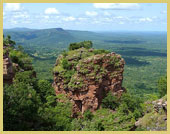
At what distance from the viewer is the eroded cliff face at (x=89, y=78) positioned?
30500 millimetres

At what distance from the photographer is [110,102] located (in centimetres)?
3077

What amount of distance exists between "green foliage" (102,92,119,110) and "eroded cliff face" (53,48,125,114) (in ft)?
2.38

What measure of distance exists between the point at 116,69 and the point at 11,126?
1782 cm

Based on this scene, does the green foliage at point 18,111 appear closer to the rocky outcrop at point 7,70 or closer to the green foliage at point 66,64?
the rocky outcrop at point 7,70

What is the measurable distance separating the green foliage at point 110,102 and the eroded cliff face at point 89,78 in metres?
0.72

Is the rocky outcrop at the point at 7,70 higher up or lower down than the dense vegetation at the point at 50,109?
higher up

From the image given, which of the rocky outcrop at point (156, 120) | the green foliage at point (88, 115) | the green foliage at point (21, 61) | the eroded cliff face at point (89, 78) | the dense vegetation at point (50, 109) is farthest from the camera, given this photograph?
the green foliage at point (21, 61)

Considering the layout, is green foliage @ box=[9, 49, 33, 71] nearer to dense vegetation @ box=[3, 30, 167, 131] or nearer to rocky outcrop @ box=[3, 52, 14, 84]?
dense vegetation @ box=[3, 30, 167, 131]

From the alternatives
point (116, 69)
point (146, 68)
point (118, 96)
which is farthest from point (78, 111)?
point (146, 68)

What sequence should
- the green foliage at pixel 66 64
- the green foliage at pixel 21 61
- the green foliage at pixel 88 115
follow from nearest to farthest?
the green foliage at pixel 88 115 < the green foliage at pixel 66 64 < the green foliage at pixel 21 61

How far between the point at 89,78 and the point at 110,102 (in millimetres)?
4468

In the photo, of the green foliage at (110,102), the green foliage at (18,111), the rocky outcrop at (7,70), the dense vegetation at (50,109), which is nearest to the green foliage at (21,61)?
the dense vegetation at (50,109)

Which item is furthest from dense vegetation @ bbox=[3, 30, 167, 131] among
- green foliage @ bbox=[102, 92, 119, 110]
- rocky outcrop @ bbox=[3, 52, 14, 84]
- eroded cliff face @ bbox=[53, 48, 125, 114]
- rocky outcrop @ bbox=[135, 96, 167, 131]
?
rocky outcrop @ bbox=[135, 96, 167, 131]

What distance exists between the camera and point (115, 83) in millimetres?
32031
